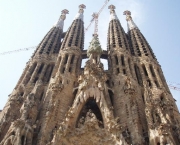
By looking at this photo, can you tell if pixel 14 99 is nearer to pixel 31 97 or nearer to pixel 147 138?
pixel 31 97

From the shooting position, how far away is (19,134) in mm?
17000

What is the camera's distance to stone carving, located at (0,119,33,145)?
1669 centimetres

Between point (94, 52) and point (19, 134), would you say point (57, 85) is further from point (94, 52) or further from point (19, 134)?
point (19, 134)

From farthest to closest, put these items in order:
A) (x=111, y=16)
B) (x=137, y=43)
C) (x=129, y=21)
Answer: (x=111, y=16) < (x=129, y=21) < (x=137, y=43)

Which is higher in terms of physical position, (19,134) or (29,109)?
(29,109)

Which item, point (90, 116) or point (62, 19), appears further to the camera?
point (62, 19)

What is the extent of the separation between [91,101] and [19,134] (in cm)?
647

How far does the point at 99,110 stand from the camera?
21.0 m

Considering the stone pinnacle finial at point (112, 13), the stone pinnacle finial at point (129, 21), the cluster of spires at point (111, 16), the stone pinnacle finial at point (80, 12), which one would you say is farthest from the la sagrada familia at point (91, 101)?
the stone pinnacle finial at point (80, 12)

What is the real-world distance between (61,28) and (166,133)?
24.8 m

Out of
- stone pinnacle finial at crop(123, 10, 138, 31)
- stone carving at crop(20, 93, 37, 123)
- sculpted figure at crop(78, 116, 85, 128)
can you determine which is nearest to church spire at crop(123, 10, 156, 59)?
stone pinnacle finial at crop(123, 10, 138, 31)

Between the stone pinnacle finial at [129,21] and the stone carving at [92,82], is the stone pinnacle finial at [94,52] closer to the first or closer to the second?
the stone carving at [92,82]

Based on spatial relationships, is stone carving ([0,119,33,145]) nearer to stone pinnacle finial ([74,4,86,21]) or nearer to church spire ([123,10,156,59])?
church spire ([123,10,156,59])

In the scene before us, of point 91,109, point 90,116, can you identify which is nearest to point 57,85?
point 91,109
